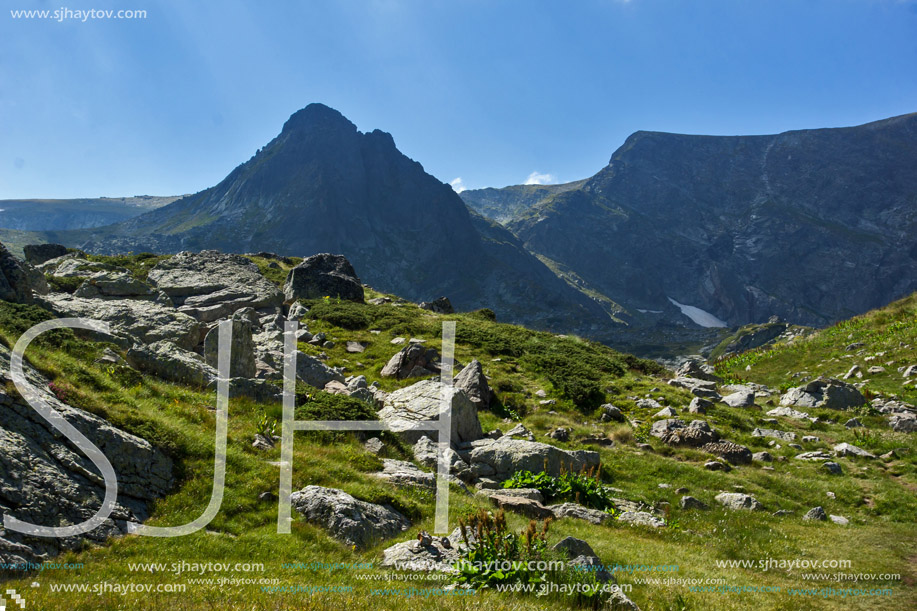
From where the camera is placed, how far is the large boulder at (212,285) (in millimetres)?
34844

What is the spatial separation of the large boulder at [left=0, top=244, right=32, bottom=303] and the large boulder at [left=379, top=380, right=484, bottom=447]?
13.4 m

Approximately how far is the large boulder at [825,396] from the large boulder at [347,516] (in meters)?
24.6

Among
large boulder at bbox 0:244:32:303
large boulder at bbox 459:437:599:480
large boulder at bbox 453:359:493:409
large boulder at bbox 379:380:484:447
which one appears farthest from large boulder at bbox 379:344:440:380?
large boulder at bbox 0:244:32:303

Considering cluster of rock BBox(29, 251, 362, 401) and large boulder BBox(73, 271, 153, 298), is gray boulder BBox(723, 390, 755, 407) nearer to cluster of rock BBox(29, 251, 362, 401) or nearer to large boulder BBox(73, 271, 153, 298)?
cluster of rock BBox(29, 251, 362, 401)

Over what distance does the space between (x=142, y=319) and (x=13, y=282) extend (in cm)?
496

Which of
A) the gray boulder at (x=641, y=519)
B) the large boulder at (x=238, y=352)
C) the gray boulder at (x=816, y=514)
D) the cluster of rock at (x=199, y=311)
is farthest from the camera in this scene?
the large boulder at (x=238, y=352)

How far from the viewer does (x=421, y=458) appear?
49.8ft

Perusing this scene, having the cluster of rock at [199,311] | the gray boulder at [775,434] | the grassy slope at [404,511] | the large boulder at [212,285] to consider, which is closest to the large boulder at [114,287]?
the cluster of rock at [199,311]

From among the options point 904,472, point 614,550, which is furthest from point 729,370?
point 614,550

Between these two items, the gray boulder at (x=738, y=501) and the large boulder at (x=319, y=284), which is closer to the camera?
the gray boulder at (x=738, y=501)

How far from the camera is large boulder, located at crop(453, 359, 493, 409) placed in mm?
21828

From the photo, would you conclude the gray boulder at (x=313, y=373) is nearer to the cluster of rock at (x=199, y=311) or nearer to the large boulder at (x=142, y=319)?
the cluster of rock at (x=199, y=311)

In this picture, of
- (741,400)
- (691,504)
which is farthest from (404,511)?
(741,400)

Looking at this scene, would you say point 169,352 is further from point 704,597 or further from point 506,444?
point 704,597
